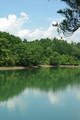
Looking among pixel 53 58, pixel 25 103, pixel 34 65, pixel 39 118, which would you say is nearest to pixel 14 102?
pixel 25 103

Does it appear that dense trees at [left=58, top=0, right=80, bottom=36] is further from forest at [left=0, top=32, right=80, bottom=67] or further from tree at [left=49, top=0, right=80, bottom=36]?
forest at [left=0, top=32, right=80, bottom=67]

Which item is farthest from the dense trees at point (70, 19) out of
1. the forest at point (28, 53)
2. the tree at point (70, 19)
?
the forest at point (28, 53)

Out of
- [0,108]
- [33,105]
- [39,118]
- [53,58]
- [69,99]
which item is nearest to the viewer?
[39,118]

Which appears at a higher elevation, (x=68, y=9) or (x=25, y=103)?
(x=68, y=9)

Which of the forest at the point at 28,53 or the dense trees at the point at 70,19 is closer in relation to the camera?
the dense trees at the point at 70,19

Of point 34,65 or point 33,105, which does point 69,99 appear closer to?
point 33,105

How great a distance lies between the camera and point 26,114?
387 inches

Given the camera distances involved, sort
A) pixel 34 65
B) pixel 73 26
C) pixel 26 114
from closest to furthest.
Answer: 1. pixel 73 26
2. pixel 26 114
3. pixel 34 65

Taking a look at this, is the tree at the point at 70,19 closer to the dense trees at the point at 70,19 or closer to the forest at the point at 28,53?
the dense trees at the point at 70,19

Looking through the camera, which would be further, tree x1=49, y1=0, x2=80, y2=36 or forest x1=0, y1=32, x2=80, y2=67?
forest x1=0, y1=32, x2=80, y2=67

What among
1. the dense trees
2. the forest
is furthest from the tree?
the forest

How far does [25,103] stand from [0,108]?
1.70 metres

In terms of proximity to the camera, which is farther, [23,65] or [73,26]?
[23,65]

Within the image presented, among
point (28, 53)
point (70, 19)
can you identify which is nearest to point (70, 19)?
point (70, 19)
